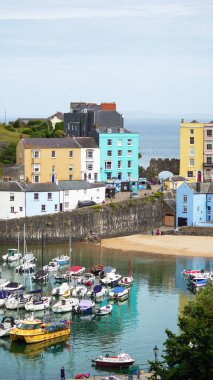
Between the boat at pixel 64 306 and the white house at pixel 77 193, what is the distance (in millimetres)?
22907

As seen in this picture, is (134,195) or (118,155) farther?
(118,155)

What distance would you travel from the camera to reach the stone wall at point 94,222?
6750 centimetres

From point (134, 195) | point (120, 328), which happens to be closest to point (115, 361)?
point (120, 328)

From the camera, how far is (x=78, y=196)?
72.9 meters

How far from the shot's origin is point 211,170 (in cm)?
8019

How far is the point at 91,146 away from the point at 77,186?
671 centimetres

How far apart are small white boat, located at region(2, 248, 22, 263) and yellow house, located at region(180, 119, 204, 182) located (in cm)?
2260

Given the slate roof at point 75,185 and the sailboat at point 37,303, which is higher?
the slate roof at point 75,185

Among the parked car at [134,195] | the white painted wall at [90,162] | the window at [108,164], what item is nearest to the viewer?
the parked car at [134,195]

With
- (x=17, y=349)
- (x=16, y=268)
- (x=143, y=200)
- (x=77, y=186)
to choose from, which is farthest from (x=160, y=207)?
(x=17, y=349)

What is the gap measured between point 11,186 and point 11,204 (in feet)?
4.14

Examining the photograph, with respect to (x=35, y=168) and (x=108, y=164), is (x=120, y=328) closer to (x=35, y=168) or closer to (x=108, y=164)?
(x=35, y=168)

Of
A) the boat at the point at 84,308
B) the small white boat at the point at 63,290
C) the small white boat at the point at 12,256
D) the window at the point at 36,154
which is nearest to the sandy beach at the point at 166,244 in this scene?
the small white boat at the point at 12,256

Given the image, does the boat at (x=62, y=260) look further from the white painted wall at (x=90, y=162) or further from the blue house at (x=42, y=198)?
the white painted wall at (x=90, y=162)
